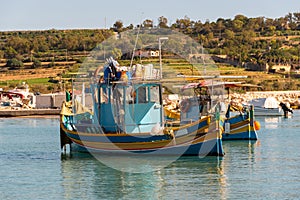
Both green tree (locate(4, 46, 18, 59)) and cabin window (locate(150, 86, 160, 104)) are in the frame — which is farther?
green tree (locate(4, 46, 18, 59))

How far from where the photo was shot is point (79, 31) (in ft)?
559

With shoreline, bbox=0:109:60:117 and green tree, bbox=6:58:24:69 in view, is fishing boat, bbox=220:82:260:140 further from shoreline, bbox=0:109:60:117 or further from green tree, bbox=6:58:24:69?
green tree, bbox=6:58:24:69

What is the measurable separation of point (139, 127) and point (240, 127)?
10.6 metres

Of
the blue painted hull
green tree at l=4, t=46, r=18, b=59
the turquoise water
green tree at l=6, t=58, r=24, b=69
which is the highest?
green tree at l=4, t=46, r=18, b=59

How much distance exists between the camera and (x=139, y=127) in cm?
3278

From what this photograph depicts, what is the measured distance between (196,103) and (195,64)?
63.2 meters

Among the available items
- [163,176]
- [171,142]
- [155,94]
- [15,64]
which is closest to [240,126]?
[155,94]

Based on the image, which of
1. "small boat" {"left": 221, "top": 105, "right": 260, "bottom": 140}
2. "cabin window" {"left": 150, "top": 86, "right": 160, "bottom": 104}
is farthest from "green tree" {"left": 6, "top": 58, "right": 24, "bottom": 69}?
"cabin window" {"left": 150, "top": 86, "right": 160, "bottom": 104}

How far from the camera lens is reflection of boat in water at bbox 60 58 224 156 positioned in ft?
104

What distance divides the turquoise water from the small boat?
153cm

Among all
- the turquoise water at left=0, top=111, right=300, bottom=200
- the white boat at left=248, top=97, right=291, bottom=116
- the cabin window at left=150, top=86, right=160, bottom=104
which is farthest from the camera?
the white boat at left=248, top=97, right=291, bottom=116

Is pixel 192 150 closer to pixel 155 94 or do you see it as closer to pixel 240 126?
pixel 155 94

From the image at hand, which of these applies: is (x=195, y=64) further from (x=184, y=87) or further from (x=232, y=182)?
(x=232, y=182)

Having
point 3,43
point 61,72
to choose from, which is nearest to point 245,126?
point 61,72
